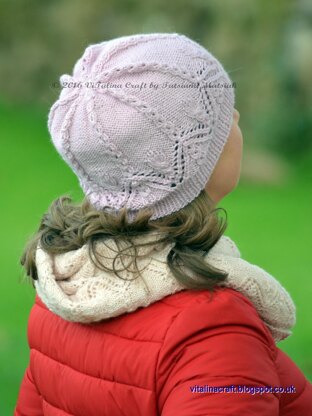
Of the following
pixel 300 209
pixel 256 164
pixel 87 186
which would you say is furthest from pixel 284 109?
pixel 87 186

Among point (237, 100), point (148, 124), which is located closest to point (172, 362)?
point (148, 124)

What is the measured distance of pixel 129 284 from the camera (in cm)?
182

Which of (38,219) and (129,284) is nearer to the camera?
(129,284)

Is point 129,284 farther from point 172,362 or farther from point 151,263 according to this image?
point 172,362

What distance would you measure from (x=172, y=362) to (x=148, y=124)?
0.49m

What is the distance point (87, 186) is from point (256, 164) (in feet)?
25.6

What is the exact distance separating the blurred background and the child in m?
4.21

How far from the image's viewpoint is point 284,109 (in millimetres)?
9656

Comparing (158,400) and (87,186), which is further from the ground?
(87,186)

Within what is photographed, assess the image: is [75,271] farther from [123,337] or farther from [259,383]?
[259,383]

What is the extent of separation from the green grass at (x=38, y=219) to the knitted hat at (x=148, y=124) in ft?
7.20

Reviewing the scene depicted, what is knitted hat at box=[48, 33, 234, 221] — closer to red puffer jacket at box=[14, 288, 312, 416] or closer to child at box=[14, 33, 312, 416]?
child at box=[14, 33, 312, 416]

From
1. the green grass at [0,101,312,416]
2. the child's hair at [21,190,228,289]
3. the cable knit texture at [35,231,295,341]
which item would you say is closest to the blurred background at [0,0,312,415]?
the green grass at [0,101,312,416]

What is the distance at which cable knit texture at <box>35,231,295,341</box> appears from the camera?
1.81 m
